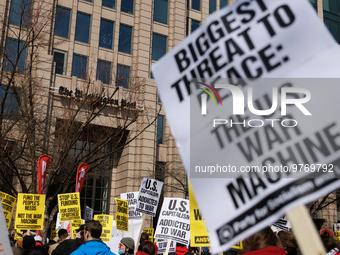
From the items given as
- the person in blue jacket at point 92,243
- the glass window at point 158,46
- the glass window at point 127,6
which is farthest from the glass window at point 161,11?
the person in blue jacket at point 92,243

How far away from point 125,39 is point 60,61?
5260mm

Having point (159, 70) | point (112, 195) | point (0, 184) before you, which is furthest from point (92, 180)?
point (159, 70)

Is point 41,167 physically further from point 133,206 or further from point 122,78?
point 122,78

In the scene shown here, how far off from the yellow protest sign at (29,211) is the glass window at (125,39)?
19.1 meters

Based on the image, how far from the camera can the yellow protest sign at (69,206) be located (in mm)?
10039

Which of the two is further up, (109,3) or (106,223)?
(109,3)

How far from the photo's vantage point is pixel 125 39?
26.9 metres

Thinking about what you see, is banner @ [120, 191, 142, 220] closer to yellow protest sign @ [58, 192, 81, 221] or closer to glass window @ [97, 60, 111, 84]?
yellow protest sign @ [58, 192, 81, 221]

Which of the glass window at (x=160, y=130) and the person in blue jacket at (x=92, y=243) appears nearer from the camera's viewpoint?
the person in blue jacket at (x=92, y=243)

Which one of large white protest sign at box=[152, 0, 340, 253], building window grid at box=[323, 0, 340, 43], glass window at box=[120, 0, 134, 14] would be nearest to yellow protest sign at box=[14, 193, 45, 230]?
large white protest sign at box=[152, 0, 340, 253]

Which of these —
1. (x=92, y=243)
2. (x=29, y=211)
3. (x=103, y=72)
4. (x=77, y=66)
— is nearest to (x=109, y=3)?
(x=77, y=66)

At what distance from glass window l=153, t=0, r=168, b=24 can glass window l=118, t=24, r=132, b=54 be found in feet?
8.77

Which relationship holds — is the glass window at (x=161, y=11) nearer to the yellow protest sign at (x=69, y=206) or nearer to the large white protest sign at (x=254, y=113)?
the yellow protest sign at (x=69, y=206)

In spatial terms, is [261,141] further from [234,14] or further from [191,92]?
[234,14]
